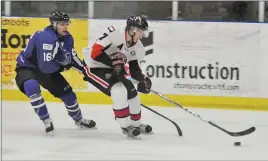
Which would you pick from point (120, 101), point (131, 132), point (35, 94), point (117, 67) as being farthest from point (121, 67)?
point (35, 94)

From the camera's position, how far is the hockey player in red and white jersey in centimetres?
386

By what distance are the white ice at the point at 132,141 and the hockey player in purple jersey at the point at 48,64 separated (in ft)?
0.80

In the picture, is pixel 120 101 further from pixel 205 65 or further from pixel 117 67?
pixel 205 65

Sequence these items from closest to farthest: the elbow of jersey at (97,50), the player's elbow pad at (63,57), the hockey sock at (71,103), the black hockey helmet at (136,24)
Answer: the black hockey helmet at (136,24) → the elbow of jersey at (97,50) → the player's elbow pad at (63,57) → the hockey sock at (71,103)

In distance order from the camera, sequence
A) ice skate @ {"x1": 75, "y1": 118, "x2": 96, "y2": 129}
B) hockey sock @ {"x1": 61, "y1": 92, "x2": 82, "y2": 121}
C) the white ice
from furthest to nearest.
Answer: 1. ice skate @ {"x1": 75, "y1": 118, "x2": 96, "y2": 129}
2. hockey sock @ {"x1": 61, "y1": 92, "x2": 82, "y2": 121}
3. the white ice

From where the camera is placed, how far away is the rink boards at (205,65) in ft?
17.7

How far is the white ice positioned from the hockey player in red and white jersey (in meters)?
0.20

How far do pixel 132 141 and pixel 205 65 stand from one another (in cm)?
180

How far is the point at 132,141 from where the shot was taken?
3920 millimetres

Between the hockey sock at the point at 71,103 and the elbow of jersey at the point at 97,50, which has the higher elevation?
the elbow of jersey at the point at 97,50

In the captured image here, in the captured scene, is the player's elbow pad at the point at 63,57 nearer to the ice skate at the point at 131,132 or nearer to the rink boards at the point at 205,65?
the ice skate at the point at 131,132

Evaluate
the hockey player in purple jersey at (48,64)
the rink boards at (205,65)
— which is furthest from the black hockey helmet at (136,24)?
the rink boards at (205,65)

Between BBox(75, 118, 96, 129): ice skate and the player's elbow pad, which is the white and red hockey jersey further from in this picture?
BBox(75, 118, 96, 129): ice skate

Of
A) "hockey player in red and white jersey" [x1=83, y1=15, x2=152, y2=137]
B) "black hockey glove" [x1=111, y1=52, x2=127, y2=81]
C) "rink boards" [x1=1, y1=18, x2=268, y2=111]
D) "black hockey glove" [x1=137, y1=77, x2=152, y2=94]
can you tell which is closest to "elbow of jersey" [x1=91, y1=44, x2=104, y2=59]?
"hockey player in red and white jersey" [x1=83, y1=15, x2=152, y2=137]
